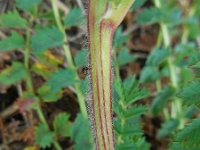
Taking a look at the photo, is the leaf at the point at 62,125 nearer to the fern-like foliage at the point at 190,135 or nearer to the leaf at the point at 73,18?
the leaf at the point at 73,18

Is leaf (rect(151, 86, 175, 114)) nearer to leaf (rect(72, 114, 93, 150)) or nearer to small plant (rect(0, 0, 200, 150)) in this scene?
small plant (rect(0, 0, 200, 150))

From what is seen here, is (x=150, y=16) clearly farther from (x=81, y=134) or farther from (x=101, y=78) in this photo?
(x=101, y=78)

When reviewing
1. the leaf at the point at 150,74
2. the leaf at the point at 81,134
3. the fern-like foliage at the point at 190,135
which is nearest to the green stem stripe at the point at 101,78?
the fern-like foliage at the point at 190,135

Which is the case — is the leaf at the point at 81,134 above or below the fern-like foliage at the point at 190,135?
above

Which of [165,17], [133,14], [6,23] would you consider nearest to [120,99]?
[6,23]

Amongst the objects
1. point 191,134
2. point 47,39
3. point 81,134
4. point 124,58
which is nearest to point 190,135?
point 191,134

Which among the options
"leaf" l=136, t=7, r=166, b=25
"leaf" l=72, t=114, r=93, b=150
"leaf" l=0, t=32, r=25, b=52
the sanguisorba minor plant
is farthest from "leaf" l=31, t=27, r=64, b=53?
the sanguisorba minor plant
